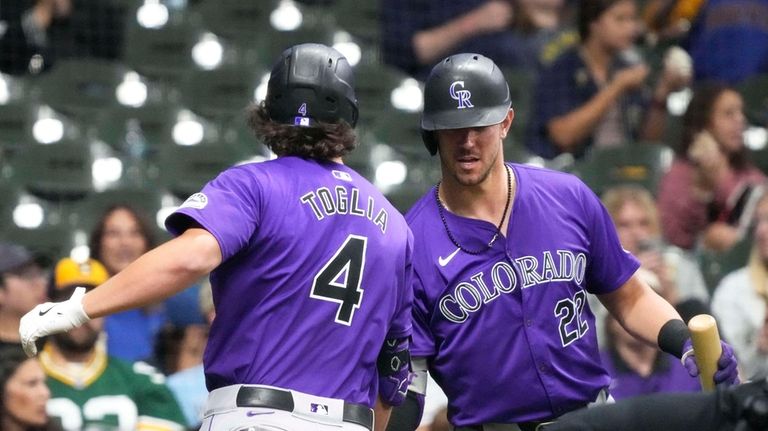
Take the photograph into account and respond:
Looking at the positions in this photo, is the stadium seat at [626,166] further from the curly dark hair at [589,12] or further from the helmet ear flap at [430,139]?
the helmet ear flap at [430,139]

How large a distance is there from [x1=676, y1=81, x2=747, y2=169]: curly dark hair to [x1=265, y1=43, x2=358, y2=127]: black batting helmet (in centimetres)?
410

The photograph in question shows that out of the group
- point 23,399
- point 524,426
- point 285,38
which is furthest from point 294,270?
point 285,38

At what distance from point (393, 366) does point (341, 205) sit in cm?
51

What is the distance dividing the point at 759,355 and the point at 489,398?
2.64 m

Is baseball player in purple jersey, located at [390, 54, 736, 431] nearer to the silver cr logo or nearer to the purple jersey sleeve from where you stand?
the silver cr logo

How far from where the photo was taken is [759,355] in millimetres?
6871

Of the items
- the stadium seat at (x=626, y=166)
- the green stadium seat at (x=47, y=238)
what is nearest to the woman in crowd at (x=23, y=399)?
the green stadium seat at (x=47, y=238)

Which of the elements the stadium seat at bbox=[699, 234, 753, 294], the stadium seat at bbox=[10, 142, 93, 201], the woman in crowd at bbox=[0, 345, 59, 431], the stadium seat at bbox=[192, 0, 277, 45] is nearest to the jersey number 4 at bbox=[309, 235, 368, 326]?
the woman in crowd at bbox=[0, 345, 59, 431]

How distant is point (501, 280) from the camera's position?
14.9 feet

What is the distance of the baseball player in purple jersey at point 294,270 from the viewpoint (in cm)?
384

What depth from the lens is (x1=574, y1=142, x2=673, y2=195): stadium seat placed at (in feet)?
26.4

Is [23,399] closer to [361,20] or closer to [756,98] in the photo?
[361,20]

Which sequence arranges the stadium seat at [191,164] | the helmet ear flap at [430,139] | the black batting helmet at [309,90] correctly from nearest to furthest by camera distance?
the black batting helmet at [309,90], the helmet ear flap at [430,139], the stadium seat at [191,164]

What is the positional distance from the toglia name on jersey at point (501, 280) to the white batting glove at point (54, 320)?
1.17 m
